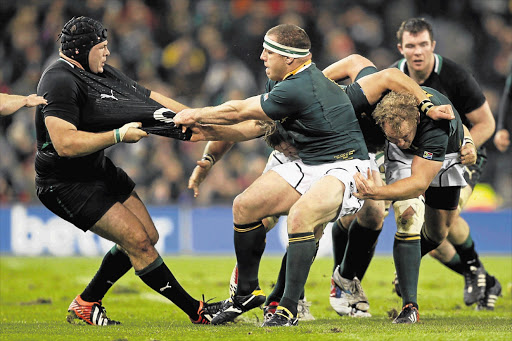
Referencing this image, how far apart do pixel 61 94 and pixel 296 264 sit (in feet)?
7.79

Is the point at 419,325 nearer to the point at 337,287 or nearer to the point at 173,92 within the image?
the point at 337,287

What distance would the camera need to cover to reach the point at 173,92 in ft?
57.5

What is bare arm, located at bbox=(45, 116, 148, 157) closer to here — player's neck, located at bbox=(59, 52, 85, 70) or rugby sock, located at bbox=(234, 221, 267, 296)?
player's neck, located at bbox=(59, 52, 85, 70)

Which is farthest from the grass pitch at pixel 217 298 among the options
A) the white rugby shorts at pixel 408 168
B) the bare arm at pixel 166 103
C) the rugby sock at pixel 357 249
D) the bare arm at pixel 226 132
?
the bare arm at pixel 166 103

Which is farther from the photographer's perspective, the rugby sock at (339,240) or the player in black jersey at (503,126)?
the player in black jersey at (503,126)

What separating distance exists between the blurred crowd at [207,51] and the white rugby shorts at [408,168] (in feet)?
27.4

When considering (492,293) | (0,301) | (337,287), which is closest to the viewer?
(337,287)

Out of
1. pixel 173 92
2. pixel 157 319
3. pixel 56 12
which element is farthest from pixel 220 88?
pixel 157 319

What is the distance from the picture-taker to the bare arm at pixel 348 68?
7609 millimetres

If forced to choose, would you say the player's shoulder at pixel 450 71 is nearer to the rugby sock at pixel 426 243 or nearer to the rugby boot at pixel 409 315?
the rugby sock at pixel 426 243

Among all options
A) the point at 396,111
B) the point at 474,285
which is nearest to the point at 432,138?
the point at 396,111

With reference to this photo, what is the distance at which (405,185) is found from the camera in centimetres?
674

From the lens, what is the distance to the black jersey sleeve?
665cm

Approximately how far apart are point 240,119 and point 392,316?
251 cm
